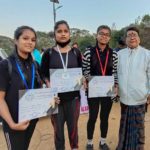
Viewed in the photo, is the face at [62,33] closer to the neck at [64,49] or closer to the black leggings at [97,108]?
the neck at [64,49]

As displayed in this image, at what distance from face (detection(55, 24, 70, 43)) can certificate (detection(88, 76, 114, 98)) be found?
731 millimetres

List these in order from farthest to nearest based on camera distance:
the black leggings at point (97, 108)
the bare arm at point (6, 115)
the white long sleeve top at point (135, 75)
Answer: the black leggings at point (97, 108), the white long sleeve top at point (135, 75), the bare arm at point (6, 115)

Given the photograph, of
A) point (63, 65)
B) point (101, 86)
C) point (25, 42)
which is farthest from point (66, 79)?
point (25, 42)

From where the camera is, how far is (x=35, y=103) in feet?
8.96

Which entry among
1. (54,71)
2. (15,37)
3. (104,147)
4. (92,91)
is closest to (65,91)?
(54,71)

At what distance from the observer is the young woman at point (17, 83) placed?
2.53 metres

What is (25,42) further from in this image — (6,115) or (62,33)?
(62,33)

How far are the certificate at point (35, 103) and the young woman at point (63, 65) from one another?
0.48 m

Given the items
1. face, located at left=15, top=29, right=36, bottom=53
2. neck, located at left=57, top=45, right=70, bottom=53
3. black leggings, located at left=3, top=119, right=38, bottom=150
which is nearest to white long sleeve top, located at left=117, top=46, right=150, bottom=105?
neck, located at left=57, top=45, right=70, bottom=53

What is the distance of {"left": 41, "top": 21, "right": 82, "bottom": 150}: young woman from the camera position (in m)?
3.47

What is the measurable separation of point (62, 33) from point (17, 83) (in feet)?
3.75

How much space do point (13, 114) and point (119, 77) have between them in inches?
75.5

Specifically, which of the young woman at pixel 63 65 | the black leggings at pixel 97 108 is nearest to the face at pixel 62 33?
the young woman at pixel 63 65

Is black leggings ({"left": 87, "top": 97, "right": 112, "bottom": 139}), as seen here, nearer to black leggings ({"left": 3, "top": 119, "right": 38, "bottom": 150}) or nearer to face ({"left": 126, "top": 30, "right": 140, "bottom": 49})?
face ({"left": 126, "top": 30, "right": 140, "bottom": 49})
